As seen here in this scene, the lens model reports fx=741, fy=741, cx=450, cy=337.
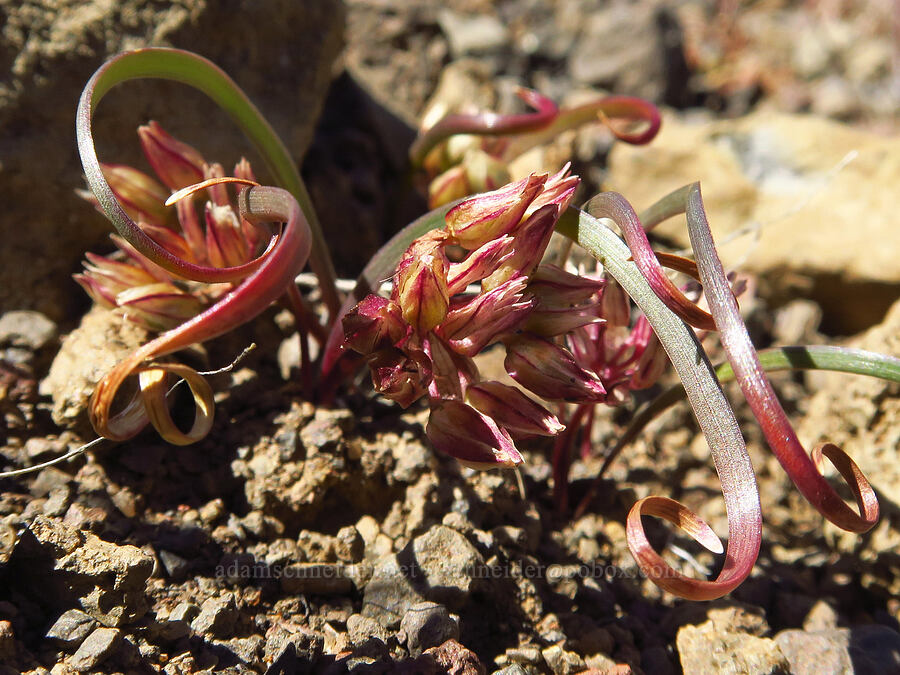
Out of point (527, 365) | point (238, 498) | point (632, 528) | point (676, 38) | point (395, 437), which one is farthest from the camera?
point (676, 38)

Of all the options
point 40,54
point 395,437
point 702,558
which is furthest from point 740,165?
point 40,54

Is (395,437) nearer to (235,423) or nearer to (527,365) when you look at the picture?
(235,423)

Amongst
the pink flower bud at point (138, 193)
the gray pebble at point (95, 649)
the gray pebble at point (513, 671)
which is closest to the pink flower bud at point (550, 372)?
the gray pebble at point (513, 671)

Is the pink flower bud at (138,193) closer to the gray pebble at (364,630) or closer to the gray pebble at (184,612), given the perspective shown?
the gray pebble at (184,612)

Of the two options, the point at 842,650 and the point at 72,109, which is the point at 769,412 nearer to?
the point at 842,650

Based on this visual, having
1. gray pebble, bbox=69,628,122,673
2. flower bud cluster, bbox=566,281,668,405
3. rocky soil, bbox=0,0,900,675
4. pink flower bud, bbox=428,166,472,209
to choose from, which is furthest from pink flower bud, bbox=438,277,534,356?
pink flower bud, bbox=428,166,472,209

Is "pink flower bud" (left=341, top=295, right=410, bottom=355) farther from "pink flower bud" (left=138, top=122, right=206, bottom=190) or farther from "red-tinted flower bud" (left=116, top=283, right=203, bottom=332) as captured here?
"pink flower bud" (left=138, top=122, right=206, bottom=190)
